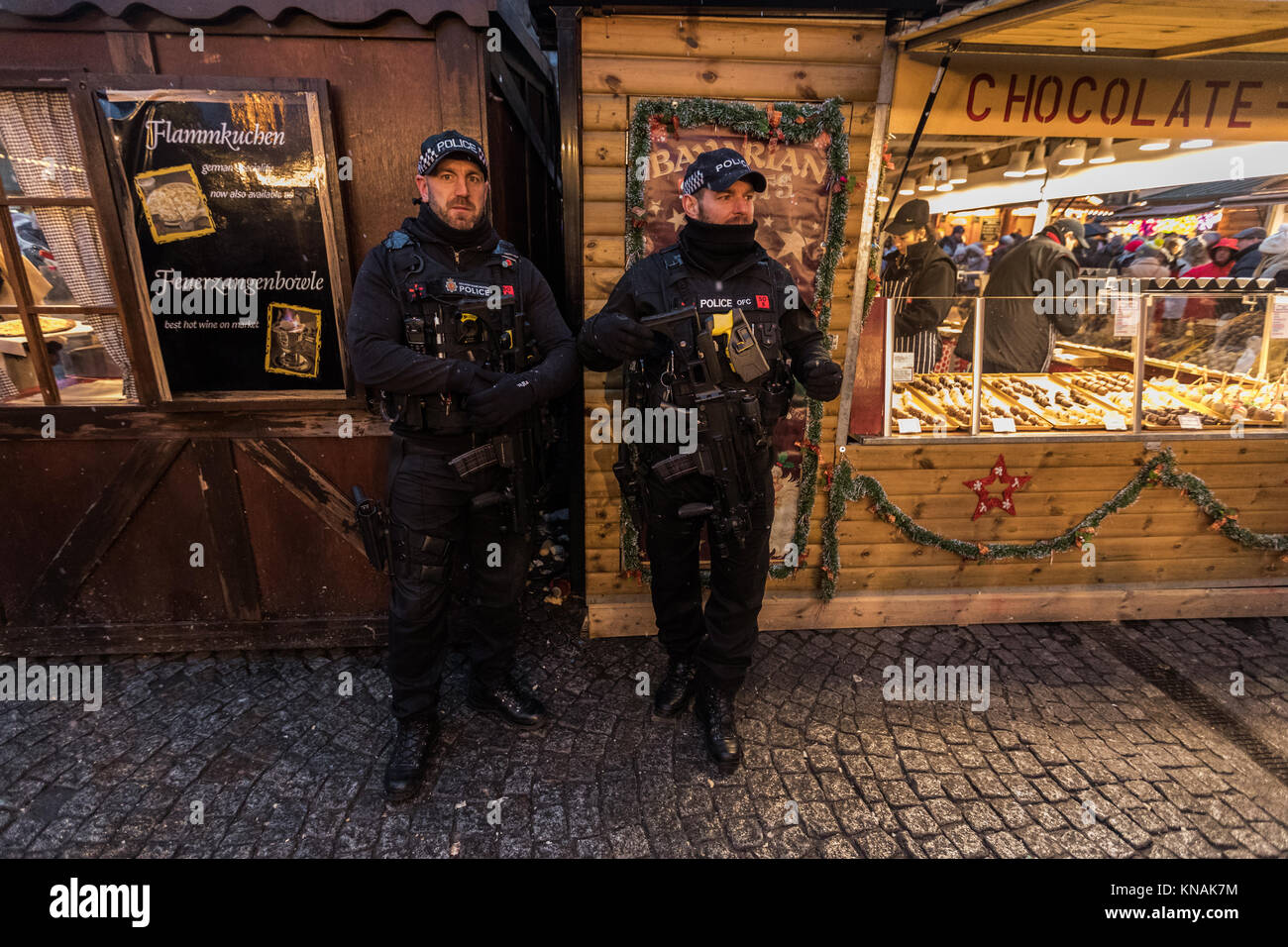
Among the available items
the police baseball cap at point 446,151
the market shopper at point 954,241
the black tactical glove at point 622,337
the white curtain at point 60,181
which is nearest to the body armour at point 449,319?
the police baseball cap at point 446,151

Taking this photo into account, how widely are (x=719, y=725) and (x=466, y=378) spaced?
2.09 m

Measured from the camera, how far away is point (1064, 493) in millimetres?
4246

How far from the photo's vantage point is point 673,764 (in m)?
3.10

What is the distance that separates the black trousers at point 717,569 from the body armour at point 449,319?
1.00 m

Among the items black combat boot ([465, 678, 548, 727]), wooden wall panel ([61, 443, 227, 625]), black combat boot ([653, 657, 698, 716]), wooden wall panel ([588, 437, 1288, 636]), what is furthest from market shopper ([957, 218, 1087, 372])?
wooden wall panel ([61, 443, 227, 625])

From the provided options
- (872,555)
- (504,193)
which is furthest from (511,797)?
(504,193)

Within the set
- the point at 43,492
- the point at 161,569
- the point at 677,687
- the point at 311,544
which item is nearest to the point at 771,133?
the point at 677,687

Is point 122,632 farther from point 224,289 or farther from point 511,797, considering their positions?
point 511,797

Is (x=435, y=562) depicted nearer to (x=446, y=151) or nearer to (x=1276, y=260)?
(x=446, y=151)

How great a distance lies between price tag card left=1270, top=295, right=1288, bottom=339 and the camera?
13.9 feet

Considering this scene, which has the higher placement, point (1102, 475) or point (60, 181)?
point (60, 181)

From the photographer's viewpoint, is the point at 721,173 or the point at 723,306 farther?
the point at 723,306
